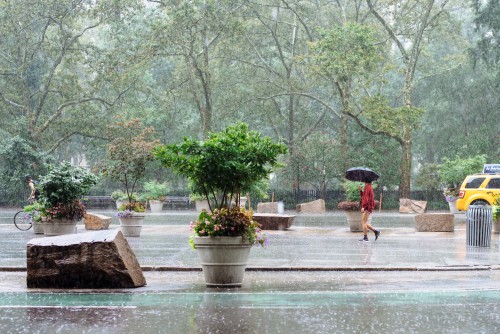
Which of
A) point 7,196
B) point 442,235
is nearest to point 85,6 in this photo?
point 7,196

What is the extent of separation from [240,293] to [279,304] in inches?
50.0

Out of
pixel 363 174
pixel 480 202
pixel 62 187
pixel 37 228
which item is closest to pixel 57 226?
pixel 62 187

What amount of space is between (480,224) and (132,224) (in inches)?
395

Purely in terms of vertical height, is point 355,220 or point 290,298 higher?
point 355,220

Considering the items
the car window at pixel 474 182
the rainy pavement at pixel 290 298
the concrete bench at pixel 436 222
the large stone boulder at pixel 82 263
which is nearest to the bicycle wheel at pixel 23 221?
the rainy pavement at pixel 290 298

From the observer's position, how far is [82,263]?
42.1ft

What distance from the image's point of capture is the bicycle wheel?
28.8 meters

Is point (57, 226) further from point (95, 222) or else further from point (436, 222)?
point (436, 222)

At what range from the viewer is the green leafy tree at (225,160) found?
520 inches

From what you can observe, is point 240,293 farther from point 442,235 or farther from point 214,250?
point 442,235

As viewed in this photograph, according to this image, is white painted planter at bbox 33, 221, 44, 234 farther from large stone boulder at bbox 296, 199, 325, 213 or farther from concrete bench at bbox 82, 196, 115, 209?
concrete bench at bbox 82, 196, 115, 209

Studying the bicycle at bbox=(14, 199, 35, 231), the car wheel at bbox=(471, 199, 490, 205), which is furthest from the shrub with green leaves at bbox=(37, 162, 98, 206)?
the car wheel at bbox=(471, 199, 490, 205)

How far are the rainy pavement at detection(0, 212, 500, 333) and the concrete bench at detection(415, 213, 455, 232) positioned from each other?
749 centimetres

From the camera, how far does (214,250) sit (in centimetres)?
1302
